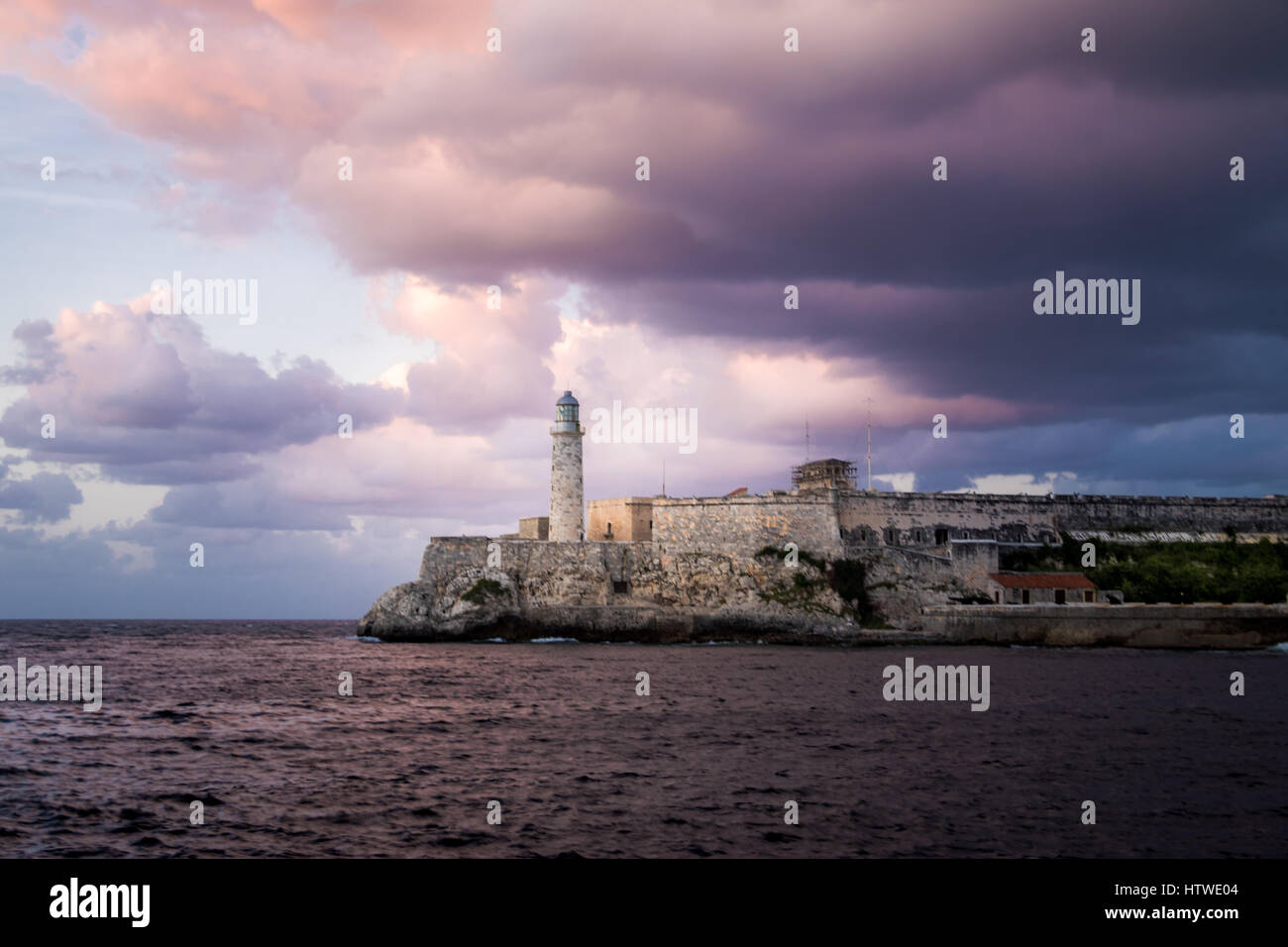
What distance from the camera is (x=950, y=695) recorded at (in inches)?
1323

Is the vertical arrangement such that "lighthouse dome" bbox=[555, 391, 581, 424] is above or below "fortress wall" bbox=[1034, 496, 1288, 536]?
above

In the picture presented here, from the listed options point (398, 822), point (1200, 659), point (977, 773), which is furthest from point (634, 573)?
point (398, 822)

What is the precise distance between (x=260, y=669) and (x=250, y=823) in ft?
113

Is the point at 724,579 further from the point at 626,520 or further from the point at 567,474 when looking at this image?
the point at 567,474

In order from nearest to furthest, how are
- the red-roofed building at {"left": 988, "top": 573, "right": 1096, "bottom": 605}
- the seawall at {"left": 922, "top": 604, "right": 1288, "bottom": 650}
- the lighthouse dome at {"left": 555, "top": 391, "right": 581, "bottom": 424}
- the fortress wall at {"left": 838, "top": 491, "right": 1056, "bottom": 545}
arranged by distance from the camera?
1. the seawall at {"left": 922, "top": 604, "right": 1288, "bottom": 650}
2. the red-roofed building at {"left": 988, "top": 573, "right": 1096, "bottom": 605}
3. the lighthouse dome at {"left": 555, "top": 391, "right": 581, "bottom": 424}
4. the fortress wall at {"left": 838, "top": 491, "right": 1056, "bottom": 545}

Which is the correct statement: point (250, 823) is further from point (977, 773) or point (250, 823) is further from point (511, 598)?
point (511, 598)

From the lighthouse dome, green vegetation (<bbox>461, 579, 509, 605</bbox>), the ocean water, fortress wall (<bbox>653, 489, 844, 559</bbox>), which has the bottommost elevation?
the ocean water

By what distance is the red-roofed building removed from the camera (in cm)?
6109

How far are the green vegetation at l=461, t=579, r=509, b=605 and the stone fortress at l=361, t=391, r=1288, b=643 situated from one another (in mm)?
68

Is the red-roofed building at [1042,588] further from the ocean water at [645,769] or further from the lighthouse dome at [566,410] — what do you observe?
the lighthouse dome at [566,410]

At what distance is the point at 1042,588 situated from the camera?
6128cm

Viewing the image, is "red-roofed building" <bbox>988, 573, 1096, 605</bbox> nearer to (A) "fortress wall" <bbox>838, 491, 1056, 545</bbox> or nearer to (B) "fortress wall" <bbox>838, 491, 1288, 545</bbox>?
(A) "fortress wall" <bbox>838, 491, 1056, 545</bbox>

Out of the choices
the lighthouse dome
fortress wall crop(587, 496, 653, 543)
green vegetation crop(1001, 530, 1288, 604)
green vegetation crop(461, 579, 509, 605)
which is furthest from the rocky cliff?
green vegetation crop(1001, 530, 1288, 604)
